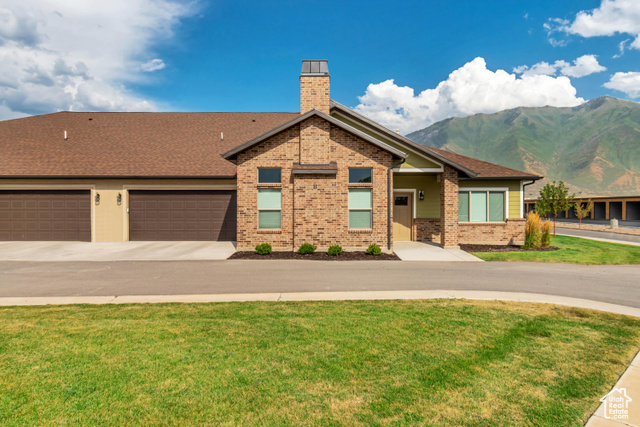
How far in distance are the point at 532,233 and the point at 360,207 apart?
8.13 meters

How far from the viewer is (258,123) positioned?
22.5m

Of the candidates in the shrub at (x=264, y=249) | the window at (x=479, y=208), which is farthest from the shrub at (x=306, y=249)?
the window at (x=479, y=208)

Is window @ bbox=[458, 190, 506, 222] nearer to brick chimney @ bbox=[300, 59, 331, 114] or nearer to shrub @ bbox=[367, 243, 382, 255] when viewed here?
shrub @ bbox=[367, 243, 382, 255]

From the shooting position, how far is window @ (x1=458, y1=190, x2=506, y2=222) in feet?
55.2

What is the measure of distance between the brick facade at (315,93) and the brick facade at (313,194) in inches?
60.9

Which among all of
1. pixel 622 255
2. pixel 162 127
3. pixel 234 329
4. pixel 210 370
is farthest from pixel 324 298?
pixel 162 127

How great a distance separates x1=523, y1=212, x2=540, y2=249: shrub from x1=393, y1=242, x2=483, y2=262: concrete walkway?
3.52m

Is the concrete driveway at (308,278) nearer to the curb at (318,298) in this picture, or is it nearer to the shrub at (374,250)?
the curb at (318,298)

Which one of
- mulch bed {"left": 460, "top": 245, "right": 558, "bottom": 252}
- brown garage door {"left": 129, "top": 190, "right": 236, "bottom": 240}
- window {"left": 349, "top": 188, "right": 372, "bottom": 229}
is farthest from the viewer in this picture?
brown garage door {"left": 129, "top": 190, "right": 236, "bottom": 240}

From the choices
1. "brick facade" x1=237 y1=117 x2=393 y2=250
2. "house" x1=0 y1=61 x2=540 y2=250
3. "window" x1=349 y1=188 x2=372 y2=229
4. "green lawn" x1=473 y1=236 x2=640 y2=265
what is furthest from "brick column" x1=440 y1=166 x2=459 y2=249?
"window" x1=349 y1=188 x2=372 y2=229

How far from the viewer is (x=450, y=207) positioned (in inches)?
592

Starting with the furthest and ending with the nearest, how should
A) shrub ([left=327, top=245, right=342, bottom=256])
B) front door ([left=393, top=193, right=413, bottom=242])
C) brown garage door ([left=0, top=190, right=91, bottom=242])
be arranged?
→ front door ([left=393, top=193, right=413, bottom=242]) < brown garage door ([left=0, top=190, right=91, bottom=242]) < shrub ([left=327, top=245, right=342, bottom=256])

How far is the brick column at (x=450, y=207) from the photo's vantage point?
15.0m

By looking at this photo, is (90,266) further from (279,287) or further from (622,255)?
(622,255)
